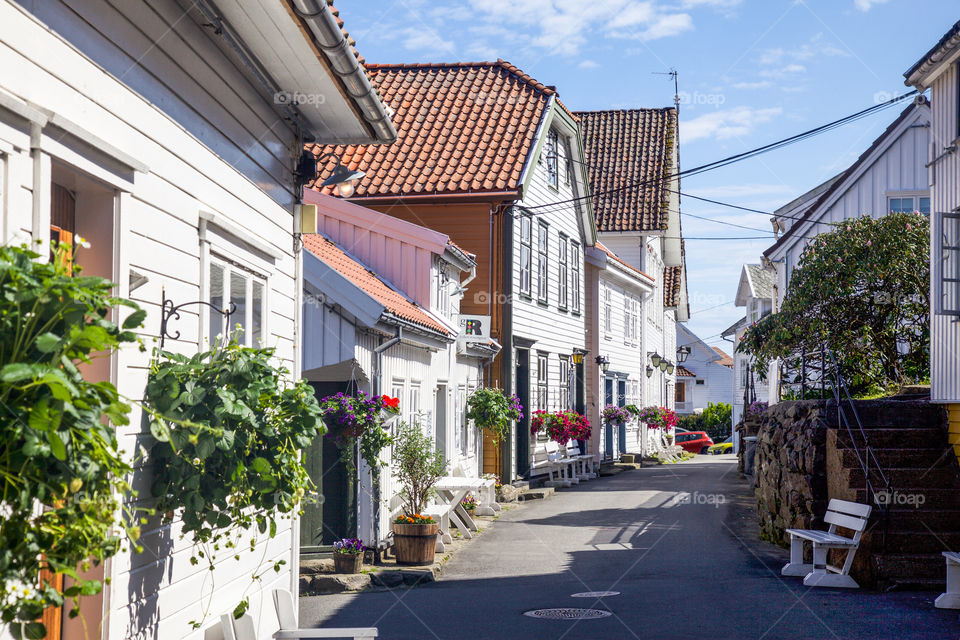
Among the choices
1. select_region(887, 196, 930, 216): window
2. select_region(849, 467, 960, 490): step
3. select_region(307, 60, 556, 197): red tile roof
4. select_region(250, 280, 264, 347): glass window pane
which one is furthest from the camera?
select_region(887, 196, 930, 216): window

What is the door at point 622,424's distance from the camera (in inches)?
1246

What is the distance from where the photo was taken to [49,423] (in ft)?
8.69

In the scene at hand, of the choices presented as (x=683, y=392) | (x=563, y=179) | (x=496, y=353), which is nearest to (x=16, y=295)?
(x=496, y=353)

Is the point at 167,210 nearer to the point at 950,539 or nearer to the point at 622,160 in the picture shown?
the point at 950,539

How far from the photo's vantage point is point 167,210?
214 inches

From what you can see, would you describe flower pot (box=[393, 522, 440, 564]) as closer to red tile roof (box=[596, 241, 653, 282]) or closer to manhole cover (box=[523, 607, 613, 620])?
manhole cover (box=[523, 607, 613, 620])

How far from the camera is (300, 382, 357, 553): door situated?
1208 cm

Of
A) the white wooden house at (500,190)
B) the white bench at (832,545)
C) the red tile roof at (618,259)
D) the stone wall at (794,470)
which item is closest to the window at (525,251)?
the white wooden house at (500,190)

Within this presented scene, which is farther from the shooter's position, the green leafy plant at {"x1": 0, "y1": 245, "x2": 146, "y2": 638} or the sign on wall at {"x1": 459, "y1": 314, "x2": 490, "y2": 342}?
the sign on wall at {"x1": 459, "y1": 314, "x2": 490, "y2": 342}

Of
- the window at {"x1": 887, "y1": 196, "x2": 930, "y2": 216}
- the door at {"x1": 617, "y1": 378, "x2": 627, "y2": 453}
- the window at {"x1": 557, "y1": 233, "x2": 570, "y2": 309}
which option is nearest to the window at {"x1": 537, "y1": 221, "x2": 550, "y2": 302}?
the window at {"x1": 557, "y1": 233, "x2": 570, "y2": 309}

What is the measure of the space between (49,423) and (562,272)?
2298 cm

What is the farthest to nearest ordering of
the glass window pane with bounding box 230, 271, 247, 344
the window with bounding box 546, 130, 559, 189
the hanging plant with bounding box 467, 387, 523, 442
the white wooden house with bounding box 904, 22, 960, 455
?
the window with bounding box 546, 130, 559, 189, the hanging plant with bounding box 467, 387, 523, 442, the white wooden house with bounding box 904, 22, 960, 455, the glass window pane with bounding box 230, 271, 247, 344

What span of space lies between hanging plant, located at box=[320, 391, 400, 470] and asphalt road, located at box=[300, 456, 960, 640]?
1.73m

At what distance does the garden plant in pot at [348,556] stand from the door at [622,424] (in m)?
20.4
